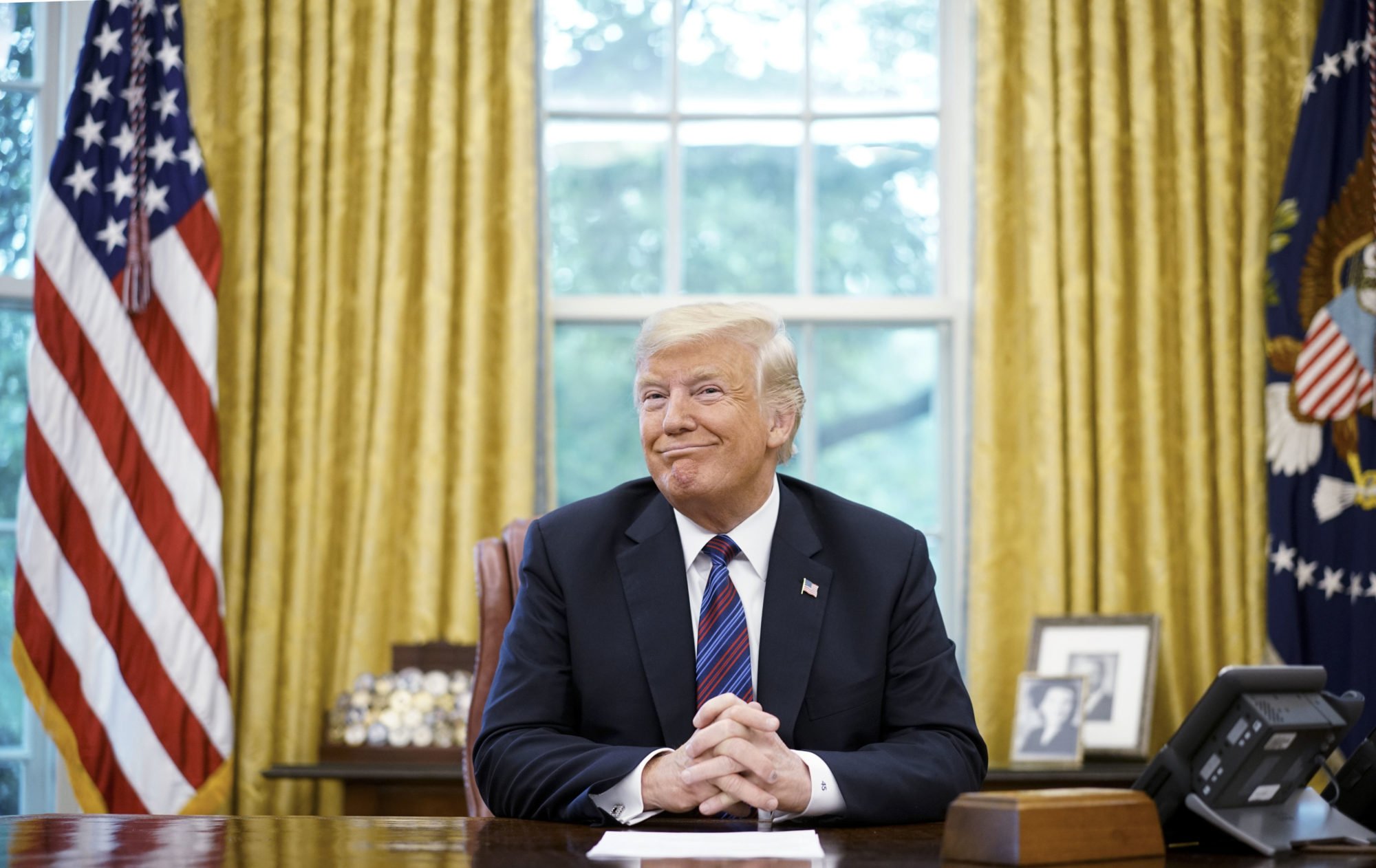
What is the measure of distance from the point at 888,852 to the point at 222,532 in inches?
97.0

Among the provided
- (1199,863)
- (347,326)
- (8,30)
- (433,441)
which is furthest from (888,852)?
(8,30)

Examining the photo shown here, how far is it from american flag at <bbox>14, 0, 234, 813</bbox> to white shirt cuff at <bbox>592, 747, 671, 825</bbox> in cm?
190

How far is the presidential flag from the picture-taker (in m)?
3.39

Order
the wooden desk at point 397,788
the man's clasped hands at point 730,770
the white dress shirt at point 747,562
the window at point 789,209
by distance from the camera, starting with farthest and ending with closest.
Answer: the window at point 789,209 → the wooden desk at point 397,788 → the white dress shirt at point 747,562 → the man's clasped hands at point 730,770

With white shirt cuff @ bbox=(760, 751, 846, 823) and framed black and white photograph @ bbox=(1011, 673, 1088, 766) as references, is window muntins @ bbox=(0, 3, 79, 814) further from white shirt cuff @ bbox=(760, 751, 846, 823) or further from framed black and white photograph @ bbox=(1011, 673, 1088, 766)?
white shirt cuff @ bbox=(760, 751, 846, 823)

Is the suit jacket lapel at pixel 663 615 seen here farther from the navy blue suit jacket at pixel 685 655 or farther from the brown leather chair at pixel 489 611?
the brown leather chair at pixel 489 611

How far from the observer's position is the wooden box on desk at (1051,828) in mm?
1251

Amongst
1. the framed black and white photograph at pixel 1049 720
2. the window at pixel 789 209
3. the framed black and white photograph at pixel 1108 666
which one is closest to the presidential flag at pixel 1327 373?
the framed black and white photograph at pixel 1108 666

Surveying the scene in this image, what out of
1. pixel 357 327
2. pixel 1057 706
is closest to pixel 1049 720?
pixel 1057 706

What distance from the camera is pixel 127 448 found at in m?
3.36

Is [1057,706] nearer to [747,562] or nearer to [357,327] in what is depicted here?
[747,562]

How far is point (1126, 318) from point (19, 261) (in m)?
2.87

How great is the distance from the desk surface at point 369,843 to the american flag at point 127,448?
165cm

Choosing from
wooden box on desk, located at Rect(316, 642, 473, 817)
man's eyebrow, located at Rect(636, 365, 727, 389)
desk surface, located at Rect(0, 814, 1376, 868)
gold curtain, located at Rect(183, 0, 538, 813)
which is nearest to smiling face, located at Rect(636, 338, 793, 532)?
man's eyebrow, located at Rect(636, 365, 727, 389)
